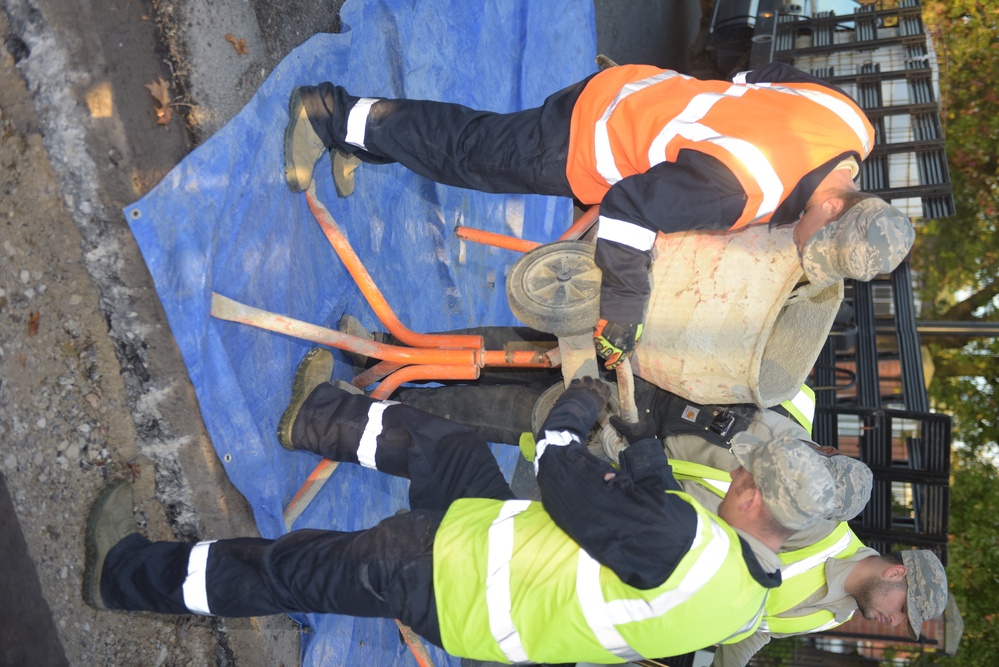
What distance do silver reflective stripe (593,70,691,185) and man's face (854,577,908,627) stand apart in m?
2.03

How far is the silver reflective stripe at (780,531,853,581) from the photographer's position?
3225 mm

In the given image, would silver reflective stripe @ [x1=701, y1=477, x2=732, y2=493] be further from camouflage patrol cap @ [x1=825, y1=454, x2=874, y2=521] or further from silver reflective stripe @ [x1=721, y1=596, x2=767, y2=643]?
silver reflective stripe @ [x1=721, y1=596, x2=767, y2=643]

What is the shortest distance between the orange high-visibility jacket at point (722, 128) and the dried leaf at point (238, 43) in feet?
4.35

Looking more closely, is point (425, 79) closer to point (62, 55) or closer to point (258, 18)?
point (258, 18)

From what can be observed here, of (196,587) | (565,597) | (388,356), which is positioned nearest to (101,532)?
(196,587)

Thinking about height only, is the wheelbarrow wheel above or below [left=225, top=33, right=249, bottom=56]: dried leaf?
below

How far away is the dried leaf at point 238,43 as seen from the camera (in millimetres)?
2902

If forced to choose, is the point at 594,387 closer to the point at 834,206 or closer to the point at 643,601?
the point at 643,601

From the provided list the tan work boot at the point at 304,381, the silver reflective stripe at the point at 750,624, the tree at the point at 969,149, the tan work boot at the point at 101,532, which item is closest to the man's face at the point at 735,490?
the silver reflective stripe at the point at 750,624

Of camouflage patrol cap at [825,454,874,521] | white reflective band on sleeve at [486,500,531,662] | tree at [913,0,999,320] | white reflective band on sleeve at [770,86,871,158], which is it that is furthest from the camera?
tree at [913,0,999,320]

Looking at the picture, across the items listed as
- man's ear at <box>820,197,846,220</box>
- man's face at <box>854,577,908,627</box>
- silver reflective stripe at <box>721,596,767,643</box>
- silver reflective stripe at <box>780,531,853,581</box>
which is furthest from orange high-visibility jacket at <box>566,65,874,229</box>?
man's face at <box>854,577,908,627</box>

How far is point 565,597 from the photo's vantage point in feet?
7.53

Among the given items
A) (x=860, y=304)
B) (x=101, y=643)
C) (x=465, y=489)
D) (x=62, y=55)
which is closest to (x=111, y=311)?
(x=62, y=55)

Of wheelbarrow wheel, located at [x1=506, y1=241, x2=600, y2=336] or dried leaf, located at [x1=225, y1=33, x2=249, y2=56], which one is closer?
wheelbarrow wheel, located at [x1=506, y1=241, x2=600, y2=336]
